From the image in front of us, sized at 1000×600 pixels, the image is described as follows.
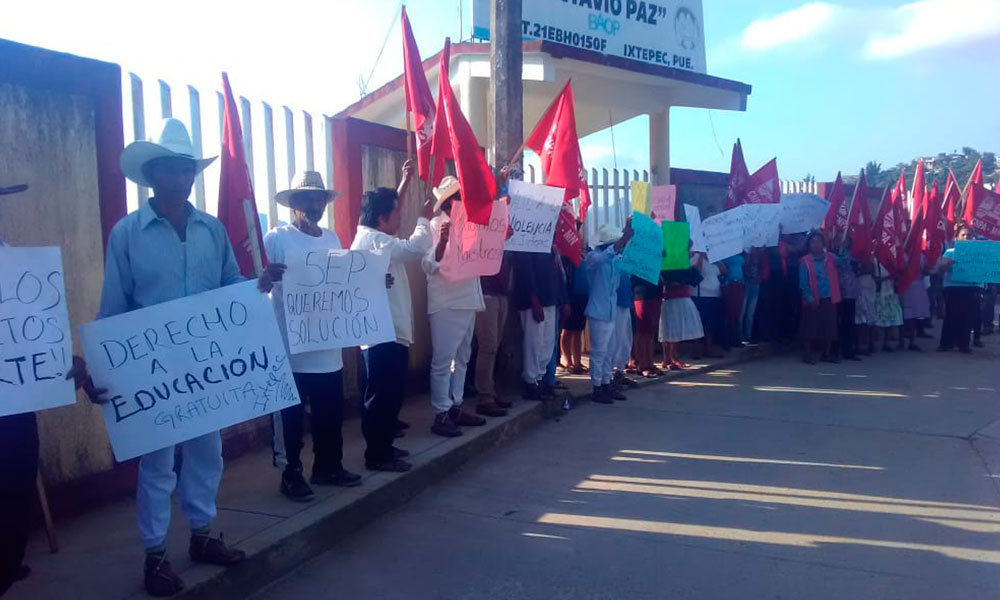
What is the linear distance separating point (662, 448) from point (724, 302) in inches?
205

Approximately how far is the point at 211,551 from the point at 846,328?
9.98m

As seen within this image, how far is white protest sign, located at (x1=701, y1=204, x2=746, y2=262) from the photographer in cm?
1030

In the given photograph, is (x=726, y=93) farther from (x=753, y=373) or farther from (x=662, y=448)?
(x=662, y=448)

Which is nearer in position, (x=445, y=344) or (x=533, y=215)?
(x=445, y=344)

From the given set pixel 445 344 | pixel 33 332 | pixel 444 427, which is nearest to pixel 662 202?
pixel 445 344

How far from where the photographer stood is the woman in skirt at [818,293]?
11.0 metres

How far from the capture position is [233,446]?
5754 mm

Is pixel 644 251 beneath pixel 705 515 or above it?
above

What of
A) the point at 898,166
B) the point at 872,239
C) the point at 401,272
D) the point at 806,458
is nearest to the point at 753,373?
the point at 872,239

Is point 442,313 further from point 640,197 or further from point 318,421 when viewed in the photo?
point 640,197

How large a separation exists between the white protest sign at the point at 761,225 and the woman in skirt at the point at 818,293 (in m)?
0.52

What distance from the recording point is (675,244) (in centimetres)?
977

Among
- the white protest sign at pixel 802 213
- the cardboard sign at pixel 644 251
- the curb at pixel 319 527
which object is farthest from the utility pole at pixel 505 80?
the white protest sign at pixel 802 213

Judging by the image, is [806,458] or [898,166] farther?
[898,166]
